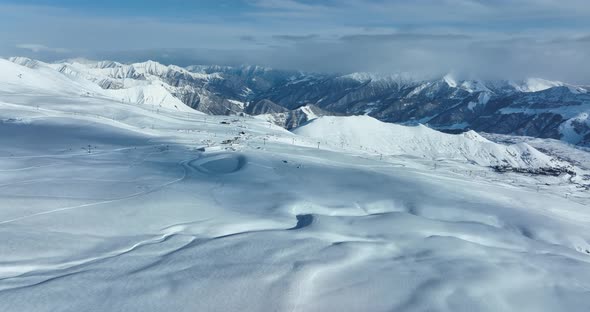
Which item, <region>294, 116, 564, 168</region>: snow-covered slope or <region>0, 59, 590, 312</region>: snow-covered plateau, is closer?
<region>0, 59, 590, 312</region>: snow-covered plateau

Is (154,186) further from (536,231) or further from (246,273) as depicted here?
(536,231)

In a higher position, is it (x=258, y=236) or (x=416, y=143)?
(x=416, y=143)

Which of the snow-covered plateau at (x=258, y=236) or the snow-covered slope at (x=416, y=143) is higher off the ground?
the snow-covered slope at (x=416, y=143)

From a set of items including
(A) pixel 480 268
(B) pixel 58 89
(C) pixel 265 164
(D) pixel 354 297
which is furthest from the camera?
(B) pixel 58 89

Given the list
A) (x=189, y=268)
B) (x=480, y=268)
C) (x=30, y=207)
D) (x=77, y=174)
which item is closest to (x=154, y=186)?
(x=77, y=174)

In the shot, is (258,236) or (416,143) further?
(416,143)
